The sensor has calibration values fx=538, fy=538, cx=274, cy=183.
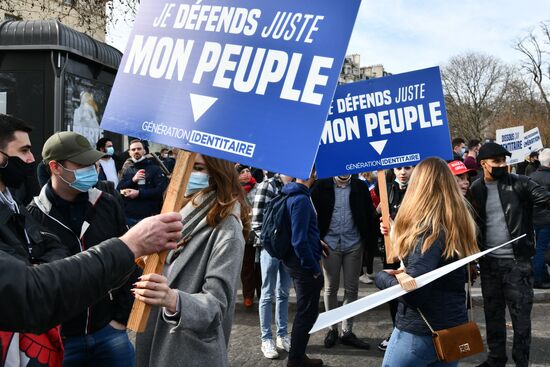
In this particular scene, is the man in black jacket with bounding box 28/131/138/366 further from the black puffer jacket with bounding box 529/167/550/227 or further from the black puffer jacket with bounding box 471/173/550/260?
the black puffer jacket with bounding box 529/167/550/227

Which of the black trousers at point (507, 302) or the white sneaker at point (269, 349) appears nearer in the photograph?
the black trousers at point (507, 302)

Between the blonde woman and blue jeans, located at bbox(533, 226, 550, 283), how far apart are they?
5.15 m

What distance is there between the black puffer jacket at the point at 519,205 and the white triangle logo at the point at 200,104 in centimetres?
343

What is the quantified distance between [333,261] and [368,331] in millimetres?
989

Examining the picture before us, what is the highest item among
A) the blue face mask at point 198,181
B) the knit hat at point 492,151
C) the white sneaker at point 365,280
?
the knit hat at point 492,151

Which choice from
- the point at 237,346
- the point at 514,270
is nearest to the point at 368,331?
the point at 237,346

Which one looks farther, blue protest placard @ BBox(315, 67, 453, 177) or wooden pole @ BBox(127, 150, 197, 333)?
blue protest placard @ BBox(315, 67, 453, 177)

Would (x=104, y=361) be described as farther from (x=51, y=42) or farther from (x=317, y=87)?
(x=51, y=42)

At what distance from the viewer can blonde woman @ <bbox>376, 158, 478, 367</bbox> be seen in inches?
116

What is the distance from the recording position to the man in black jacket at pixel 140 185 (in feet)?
23.5

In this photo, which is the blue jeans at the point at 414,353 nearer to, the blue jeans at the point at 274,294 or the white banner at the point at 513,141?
the blue jeans at the point at 274,294

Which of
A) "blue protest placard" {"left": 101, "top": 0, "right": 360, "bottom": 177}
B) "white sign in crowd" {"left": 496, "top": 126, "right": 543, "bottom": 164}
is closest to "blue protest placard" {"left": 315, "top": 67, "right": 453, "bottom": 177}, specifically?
"blue protest placard" {"left": 101, "top": 0, "right": 360, "bottom": 177}

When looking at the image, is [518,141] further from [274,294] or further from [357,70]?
[357,70]

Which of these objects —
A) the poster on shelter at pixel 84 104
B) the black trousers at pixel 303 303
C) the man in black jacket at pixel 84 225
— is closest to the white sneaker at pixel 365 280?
the black trousers at pixel 303 303
